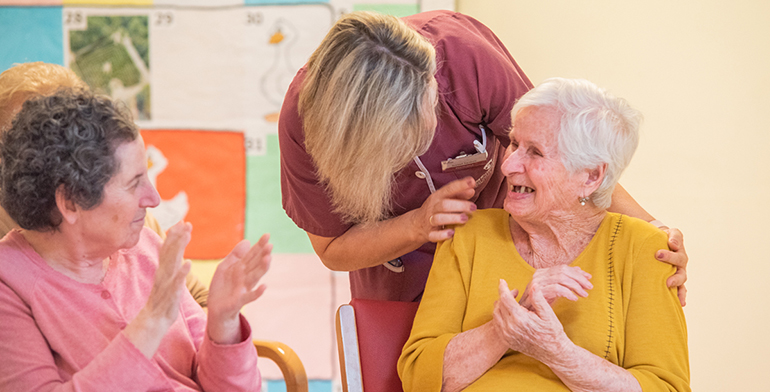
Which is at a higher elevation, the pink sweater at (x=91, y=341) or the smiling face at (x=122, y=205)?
the smiling face at (x=122, y=205)

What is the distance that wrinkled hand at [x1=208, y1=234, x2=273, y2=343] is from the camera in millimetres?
1143

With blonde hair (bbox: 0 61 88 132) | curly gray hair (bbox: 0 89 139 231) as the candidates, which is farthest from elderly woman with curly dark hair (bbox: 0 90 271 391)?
blonde hair (bbox: 0 61 88 132)

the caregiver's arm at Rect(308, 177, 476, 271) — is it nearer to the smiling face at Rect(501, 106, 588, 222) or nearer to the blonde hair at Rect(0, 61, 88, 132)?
the smiling face at Rect(501, 106, 588, 222)

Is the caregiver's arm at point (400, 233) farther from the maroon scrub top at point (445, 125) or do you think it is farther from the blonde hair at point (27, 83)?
the blonde hair at point (27, 83)

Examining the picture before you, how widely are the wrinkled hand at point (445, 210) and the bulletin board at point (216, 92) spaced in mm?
1418

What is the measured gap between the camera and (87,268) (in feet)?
3.94

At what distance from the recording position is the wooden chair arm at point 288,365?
5.69 ft

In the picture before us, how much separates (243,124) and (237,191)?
337mm

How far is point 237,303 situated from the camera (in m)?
1.18

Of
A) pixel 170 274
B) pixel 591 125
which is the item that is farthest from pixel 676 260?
pixel 170 274

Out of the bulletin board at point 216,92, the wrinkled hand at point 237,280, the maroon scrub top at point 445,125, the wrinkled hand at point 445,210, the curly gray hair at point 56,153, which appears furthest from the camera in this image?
the bulletin board at point 216,92

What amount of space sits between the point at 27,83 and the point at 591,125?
53.3 inches

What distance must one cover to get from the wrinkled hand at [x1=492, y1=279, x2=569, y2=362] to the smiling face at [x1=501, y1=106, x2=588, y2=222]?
28 cm

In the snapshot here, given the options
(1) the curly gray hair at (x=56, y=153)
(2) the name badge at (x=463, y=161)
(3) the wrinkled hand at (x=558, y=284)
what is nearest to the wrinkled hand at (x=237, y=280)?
(1) the curly gray hair at (x=56, y=153)
